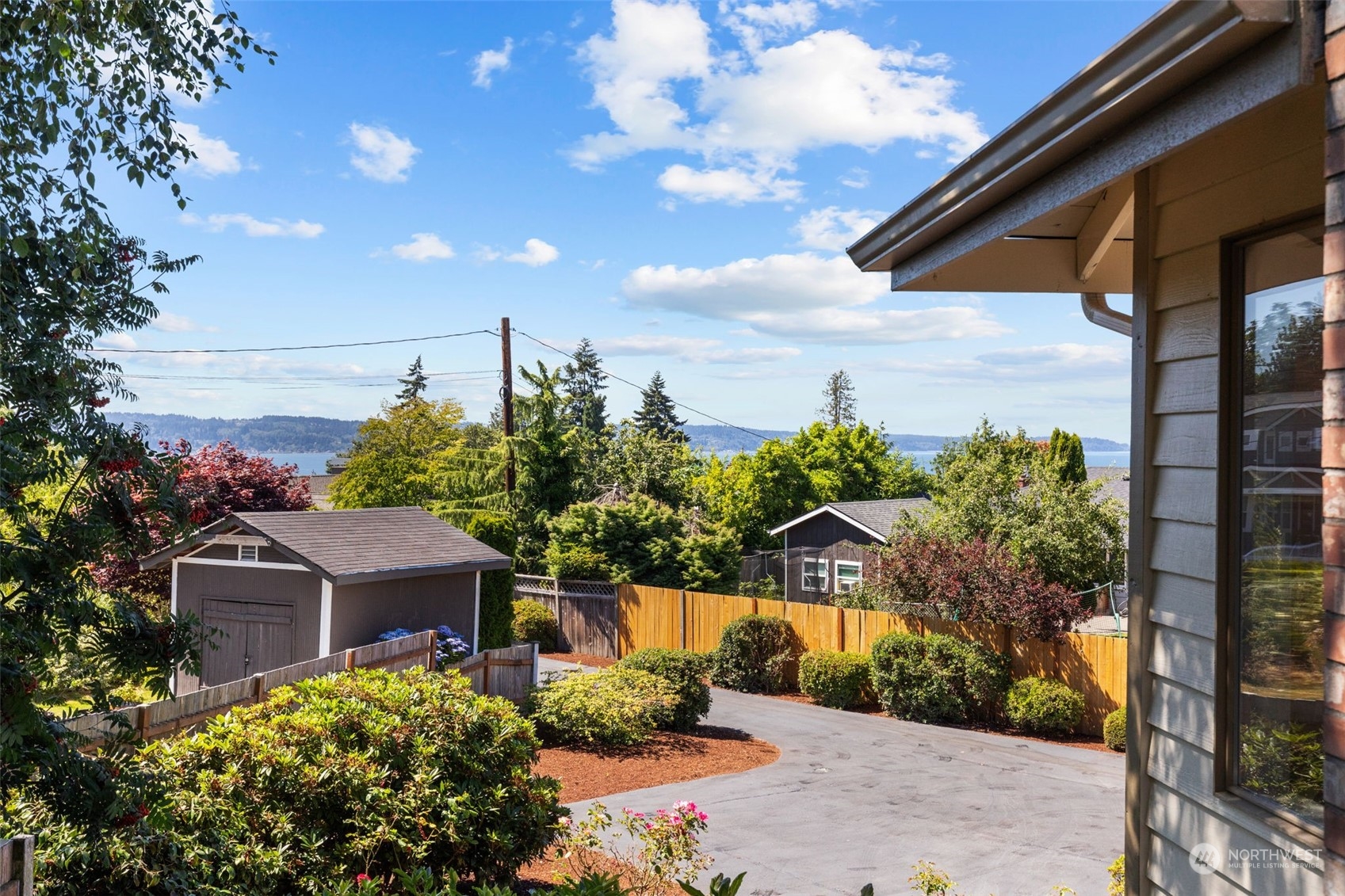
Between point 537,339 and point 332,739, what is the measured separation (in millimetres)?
23783

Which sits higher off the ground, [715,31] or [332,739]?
[715,31]

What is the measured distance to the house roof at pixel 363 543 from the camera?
13492 mm

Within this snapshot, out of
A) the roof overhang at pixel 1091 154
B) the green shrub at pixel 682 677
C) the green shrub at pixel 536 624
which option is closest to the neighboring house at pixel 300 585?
the green shrub at pixel 682 677

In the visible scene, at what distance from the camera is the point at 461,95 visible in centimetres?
1650

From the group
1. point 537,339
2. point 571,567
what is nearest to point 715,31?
point 571,567

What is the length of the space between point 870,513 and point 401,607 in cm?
1653

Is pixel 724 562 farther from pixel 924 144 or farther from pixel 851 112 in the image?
pixel 851 112

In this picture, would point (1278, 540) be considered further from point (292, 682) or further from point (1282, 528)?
point (292, 682)

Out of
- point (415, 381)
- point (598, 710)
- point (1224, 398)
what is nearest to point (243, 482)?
point (598, 710)

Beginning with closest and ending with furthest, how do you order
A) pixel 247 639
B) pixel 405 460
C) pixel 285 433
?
pixel 247 639, pixel 405 460, pixel 285 433

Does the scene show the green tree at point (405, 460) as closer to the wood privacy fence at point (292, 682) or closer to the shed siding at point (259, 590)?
the shed siding at point (259, 590)

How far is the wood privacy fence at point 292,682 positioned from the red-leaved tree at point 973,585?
21.6ft

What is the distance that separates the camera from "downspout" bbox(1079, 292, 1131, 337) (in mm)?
4473

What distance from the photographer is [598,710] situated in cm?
1238
